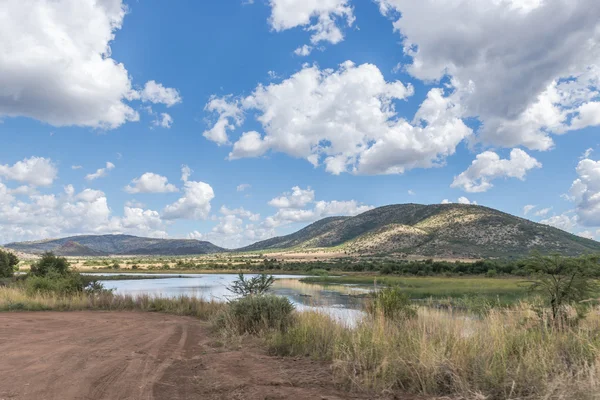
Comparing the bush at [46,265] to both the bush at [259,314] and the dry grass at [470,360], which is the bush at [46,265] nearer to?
the bush at [259,314]

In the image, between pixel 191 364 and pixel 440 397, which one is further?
pixel 191 364

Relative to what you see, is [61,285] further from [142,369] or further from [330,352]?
[330,352]

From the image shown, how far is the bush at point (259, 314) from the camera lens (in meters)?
12.1

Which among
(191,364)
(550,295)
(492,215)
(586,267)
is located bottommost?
(191,364)

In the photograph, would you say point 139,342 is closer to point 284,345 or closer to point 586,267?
Result: point 284,345

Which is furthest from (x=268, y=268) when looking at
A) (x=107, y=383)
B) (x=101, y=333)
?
(x=107, y=383)

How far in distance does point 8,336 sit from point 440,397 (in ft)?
38.1

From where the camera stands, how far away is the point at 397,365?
6754 millimetres

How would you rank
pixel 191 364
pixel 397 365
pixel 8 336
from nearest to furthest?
1. pixel 397 365
2. pixel 191 364
3. pixel 8 336

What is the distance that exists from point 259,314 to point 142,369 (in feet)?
15.8

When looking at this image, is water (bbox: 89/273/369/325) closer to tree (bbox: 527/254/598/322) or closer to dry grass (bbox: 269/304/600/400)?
dry grass (bbox: 269/304/600/400)

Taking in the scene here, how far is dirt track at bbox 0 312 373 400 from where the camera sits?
6.56 metres

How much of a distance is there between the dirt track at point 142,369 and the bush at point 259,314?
3.06ft

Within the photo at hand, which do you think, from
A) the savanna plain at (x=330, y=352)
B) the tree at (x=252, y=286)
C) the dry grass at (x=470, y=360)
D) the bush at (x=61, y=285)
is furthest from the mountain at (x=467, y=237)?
the dry grass at (x=470, y=360)
